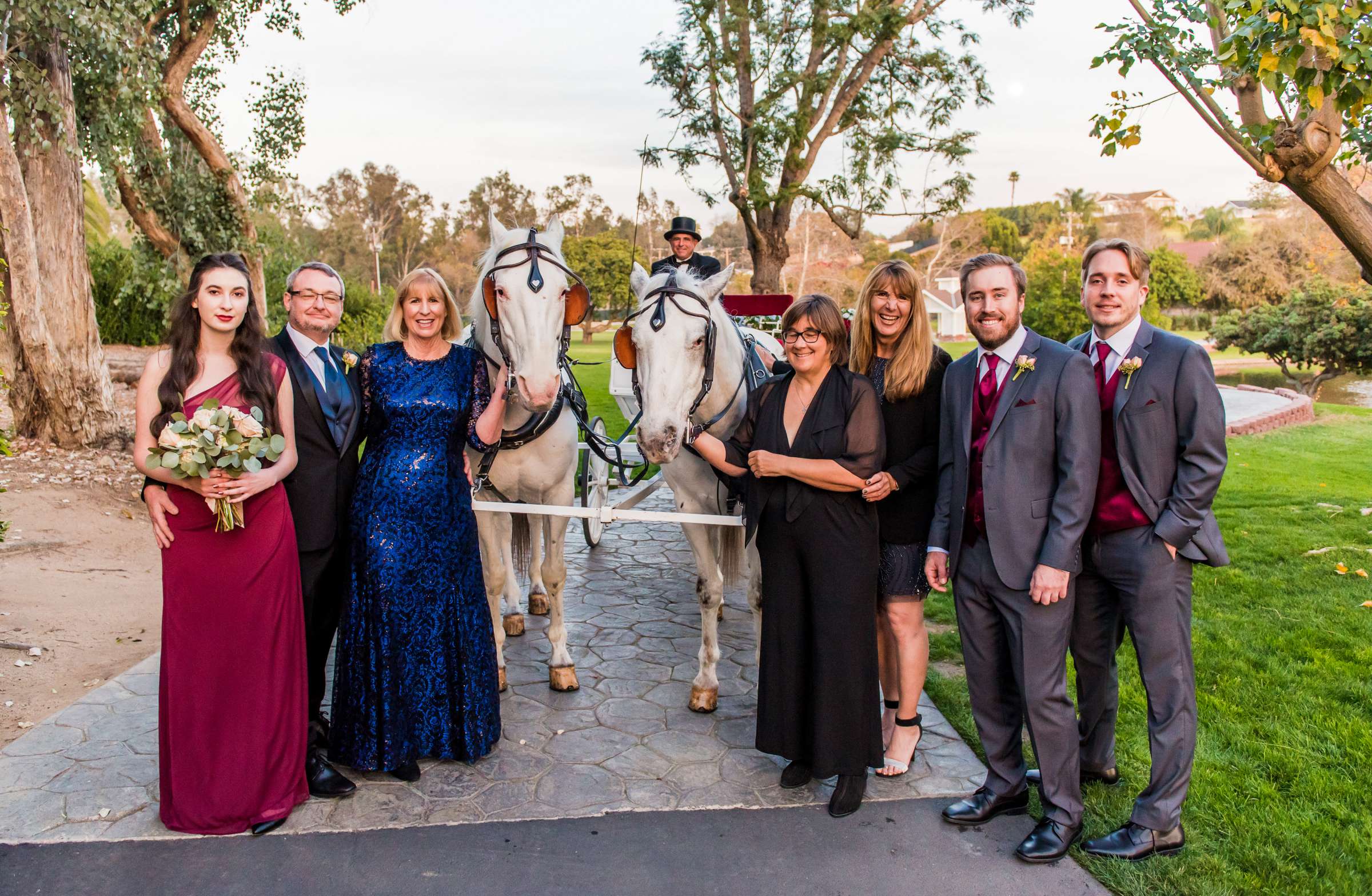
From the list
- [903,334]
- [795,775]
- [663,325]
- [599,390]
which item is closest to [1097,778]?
[795,775]

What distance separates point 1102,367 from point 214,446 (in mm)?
3021

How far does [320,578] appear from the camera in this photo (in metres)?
3.39

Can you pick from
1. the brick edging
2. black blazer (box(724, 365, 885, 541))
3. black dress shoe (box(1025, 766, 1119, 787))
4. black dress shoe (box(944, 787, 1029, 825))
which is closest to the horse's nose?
black blazer (box(724, 365, 885, 541))

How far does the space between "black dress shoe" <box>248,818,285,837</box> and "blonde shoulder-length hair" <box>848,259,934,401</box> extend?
2.77 meters

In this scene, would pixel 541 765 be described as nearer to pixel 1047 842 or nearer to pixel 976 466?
pixel 1047 842

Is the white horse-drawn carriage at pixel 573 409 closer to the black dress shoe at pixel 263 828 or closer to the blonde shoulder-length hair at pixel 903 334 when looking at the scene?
the blonde shoulder-length hair at pixel 903 334

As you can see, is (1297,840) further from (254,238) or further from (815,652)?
(254,238)

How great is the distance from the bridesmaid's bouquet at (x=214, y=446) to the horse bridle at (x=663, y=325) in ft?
4.41

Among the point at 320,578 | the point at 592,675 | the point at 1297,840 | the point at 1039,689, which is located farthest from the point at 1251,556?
the point at 320,578

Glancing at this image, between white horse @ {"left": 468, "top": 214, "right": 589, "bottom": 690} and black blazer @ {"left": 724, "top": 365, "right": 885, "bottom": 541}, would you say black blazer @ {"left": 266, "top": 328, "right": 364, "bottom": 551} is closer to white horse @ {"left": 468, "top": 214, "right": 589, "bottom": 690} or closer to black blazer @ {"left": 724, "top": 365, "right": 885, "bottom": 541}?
white horse @ {"left": 468, "top": 214, "right": 589, "bottom": 690}

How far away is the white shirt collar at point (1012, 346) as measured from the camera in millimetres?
2924

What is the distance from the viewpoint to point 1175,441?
2754 millimetres

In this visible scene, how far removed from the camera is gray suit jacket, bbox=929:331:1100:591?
9.06 feet

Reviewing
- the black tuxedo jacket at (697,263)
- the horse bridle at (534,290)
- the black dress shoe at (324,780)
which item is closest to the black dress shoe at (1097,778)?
the horse bridle at (534,290)
